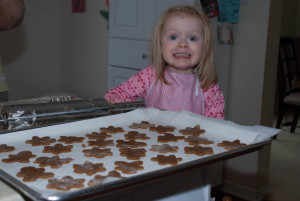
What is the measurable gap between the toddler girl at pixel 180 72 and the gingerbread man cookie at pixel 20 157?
57 centimetres

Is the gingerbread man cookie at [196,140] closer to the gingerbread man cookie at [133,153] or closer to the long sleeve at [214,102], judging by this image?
the gingerbread man cookie at [133,153]

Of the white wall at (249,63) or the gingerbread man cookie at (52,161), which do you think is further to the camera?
the white wall at (249,63)

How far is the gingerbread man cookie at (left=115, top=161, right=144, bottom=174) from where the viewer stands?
83 cm

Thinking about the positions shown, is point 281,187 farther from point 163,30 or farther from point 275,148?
point 163,30

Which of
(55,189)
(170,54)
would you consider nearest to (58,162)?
(55,189)

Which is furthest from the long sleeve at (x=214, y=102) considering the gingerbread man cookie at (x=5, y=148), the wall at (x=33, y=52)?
the wall at (x=33, y=52)

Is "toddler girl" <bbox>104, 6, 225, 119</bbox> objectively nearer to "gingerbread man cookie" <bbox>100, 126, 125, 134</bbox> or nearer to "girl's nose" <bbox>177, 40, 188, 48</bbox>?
"girl's nose" <bbox>177, 40, 188, 48</bbox>

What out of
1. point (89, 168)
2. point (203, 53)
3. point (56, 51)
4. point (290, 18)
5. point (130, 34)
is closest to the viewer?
point (89, 168)

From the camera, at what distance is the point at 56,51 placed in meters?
4.48

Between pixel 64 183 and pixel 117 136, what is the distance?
416 millimetres

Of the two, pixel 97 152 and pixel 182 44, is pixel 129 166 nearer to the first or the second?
pixel 97 152

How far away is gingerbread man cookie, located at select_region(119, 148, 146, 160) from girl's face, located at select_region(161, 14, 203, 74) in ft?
1.87

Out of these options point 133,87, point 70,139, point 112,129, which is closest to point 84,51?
point 133,87

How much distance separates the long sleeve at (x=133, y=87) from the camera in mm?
1552
